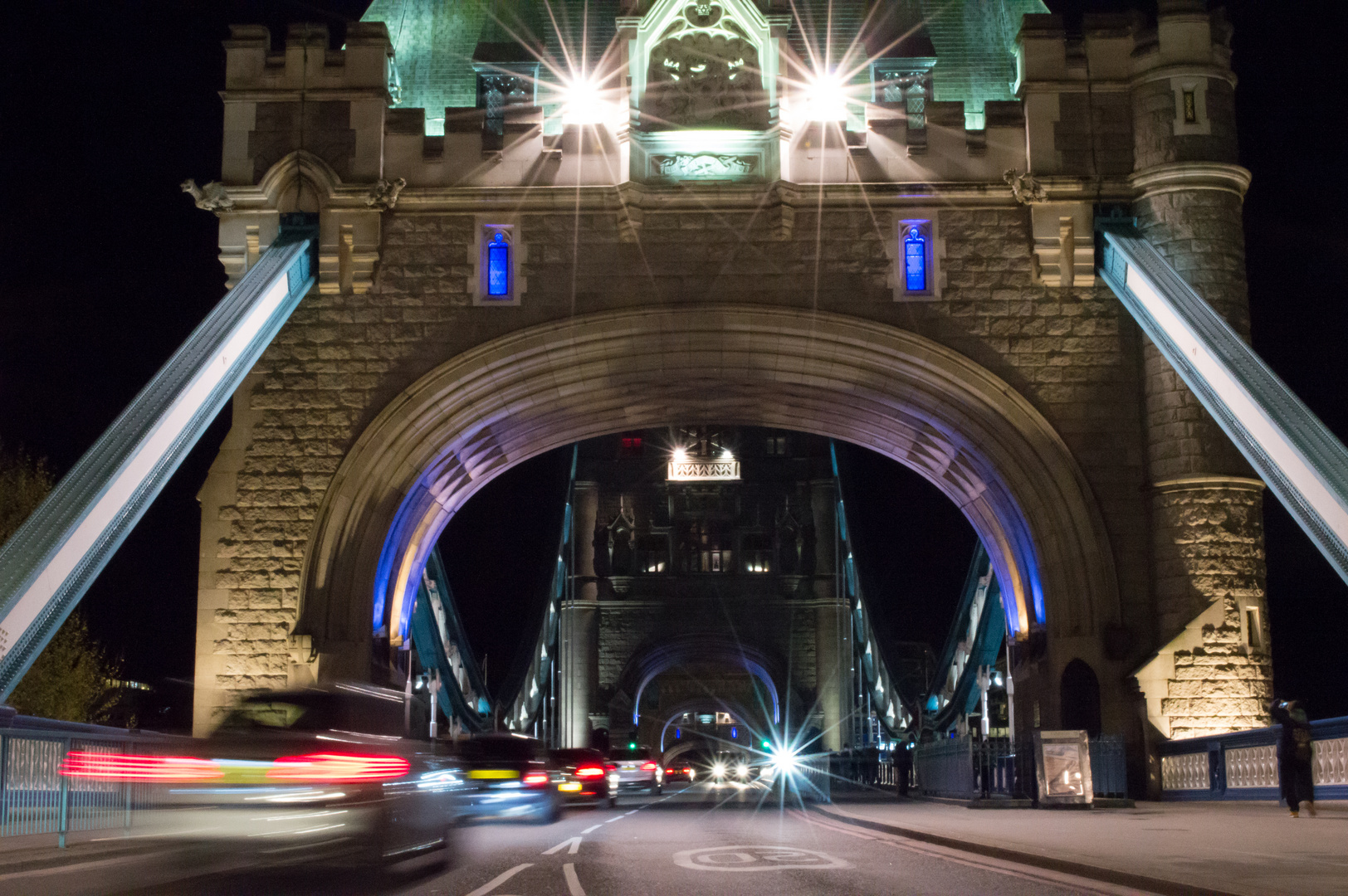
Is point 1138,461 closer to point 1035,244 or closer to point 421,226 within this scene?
point 1035,244

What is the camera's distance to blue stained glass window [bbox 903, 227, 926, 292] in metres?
19.9

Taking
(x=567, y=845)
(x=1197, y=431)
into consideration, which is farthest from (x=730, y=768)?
(x=567, y=845)

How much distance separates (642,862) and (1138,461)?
461 inches

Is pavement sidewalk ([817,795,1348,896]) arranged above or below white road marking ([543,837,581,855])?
above

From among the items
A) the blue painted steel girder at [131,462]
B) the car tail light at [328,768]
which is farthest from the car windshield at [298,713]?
the blue painted steel girder at [131,462]

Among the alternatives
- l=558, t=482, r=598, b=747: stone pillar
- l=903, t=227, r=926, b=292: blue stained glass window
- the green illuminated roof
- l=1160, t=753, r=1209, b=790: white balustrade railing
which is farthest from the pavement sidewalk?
l=558, t=482, r=598, b=747: stone pillar

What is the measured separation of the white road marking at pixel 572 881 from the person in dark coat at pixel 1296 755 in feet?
23.1

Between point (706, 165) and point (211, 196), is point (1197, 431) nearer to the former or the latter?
point (706, 165)

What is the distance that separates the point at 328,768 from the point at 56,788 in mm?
6339

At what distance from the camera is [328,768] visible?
26.2ft

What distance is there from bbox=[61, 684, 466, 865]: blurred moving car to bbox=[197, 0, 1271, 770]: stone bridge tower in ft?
35.2

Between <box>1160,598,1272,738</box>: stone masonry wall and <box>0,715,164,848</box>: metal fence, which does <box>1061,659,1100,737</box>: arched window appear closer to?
<box>1160,598,1272,738</box>: stone masonry wall

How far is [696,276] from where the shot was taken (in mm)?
19938

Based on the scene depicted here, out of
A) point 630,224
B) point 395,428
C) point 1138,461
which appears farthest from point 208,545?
point 1138,461
